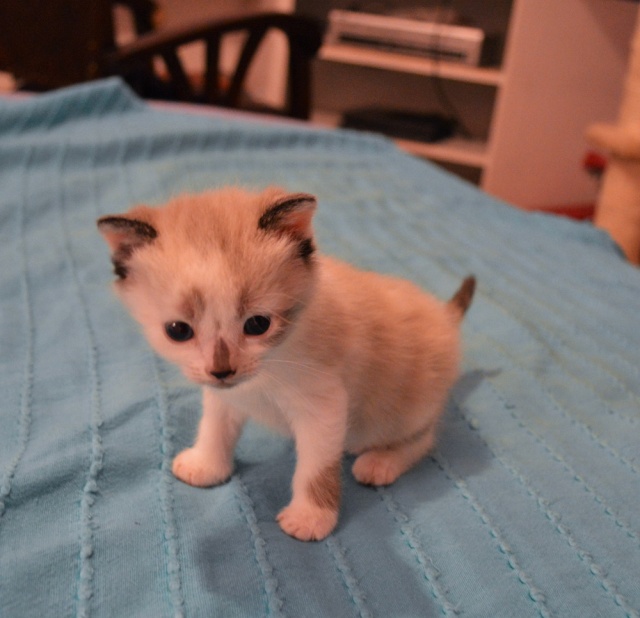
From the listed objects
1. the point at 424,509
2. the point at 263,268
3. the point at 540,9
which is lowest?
the point at 424,509

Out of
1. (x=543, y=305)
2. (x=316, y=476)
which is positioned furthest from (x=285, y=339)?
(x=543, y=305)

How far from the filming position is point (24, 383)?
0.84 meters

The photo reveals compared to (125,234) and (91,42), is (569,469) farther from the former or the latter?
(91,42)

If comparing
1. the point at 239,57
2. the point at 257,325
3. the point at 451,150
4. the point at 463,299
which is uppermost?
the point at 239,57

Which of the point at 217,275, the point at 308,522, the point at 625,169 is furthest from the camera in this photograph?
the point at 625,169

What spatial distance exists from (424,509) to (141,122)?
1429mm

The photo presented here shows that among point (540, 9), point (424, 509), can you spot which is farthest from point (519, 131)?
point (424, 509)

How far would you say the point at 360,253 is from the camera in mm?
1347

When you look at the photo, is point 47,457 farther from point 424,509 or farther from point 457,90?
point 457,90

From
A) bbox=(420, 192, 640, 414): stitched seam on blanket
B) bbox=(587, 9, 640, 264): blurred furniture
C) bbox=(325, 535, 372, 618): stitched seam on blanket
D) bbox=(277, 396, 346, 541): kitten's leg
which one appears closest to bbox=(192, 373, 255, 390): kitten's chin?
bbox=(277, 396, 346, 541): kitten's leg

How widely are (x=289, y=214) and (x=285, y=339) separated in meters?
0.13

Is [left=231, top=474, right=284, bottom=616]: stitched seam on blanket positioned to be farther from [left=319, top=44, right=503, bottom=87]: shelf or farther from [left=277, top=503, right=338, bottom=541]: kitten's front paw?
[left=319, top=44, right=503, bottom=87]: shelf

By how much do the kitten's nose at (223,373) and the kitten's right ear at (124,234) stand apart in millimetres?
151

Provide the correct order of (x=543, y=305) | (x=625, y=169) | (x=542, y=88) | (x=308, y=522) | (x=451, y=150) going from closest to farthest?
(x=308, y=522) < (x=543, y=305) < (x=625, y=169) < (x=542, y=88) < (x=451, y=150)
